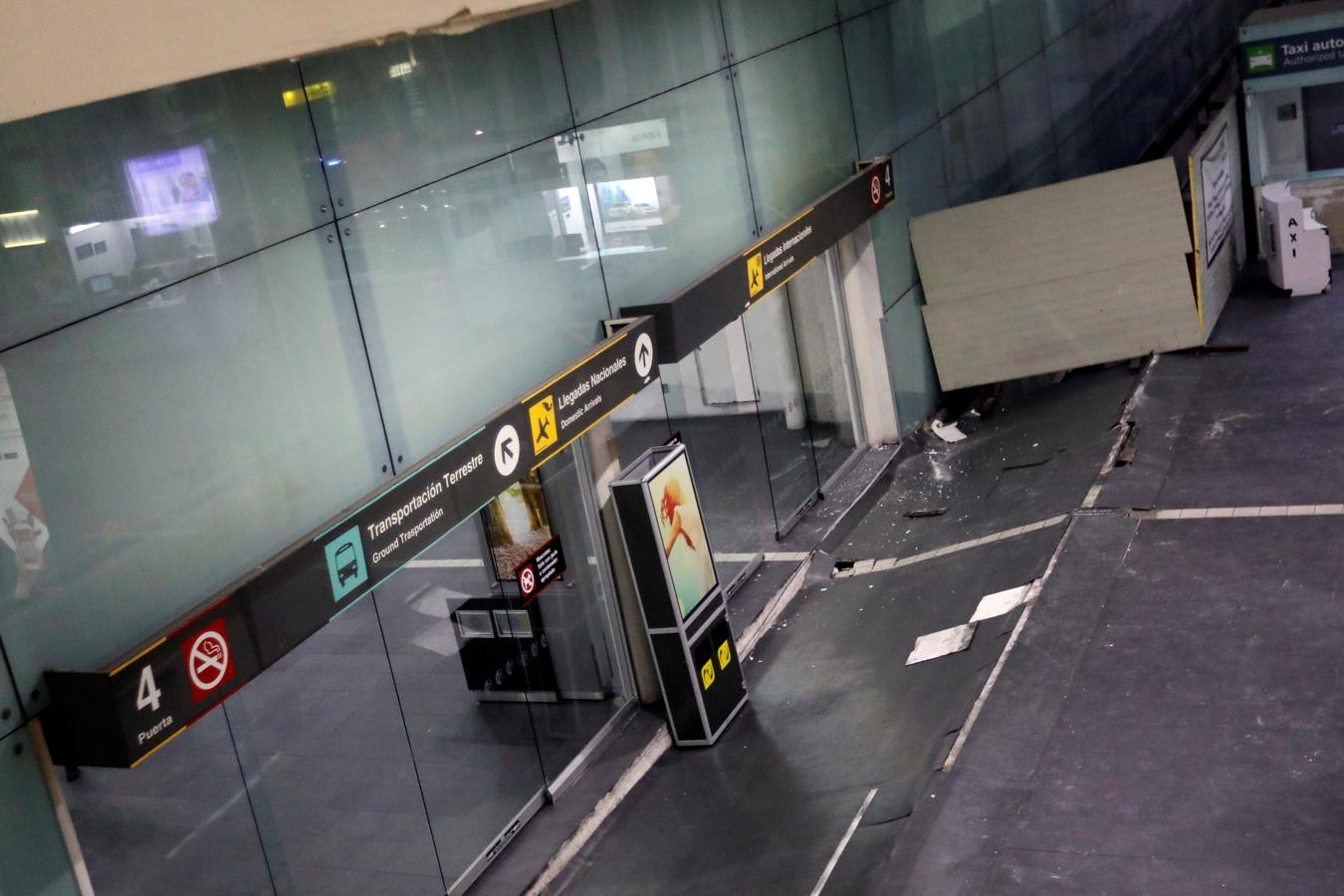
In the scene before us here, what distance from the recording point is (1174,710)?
24.7ft

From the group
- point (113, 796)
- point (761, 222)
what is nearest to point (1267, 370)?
point (761, 222)

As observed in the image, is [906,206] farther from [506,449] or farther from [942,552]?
[506,449]

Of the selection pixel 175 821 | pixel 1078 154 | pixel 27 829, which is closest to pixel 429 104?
pixel 175 821

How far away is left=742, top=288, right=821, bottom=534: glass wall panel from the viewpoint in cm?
1222

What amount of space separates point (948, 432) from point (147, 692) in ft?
35.1

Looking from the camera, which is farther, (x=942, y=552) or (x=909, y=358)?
(x=909, y=358)

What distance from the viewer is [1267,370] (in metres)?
12.8

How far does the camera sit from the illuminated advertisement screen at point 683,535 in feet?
29.7

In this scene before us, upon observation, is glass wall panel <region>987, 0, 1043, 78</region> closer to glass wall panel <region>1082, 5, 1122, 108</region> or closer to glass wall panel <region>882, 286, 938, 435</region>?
glass wall panel <region>1082, 5, 1122, 108</region>

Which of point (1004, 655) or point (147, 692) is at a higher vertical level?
point (147, 692)

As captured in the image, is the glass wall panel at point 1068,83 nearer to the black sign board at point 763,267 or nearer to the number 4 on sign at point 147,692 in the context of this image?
the black sign board at point 763,267

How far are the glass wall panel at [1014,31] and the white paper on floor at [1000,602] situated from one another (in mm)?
9316

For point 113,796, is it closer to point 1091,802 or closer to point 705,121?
point 1091,802

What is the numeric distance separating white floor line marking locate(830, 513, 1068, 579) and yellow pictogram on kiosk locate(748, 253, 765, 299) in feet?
8.97
